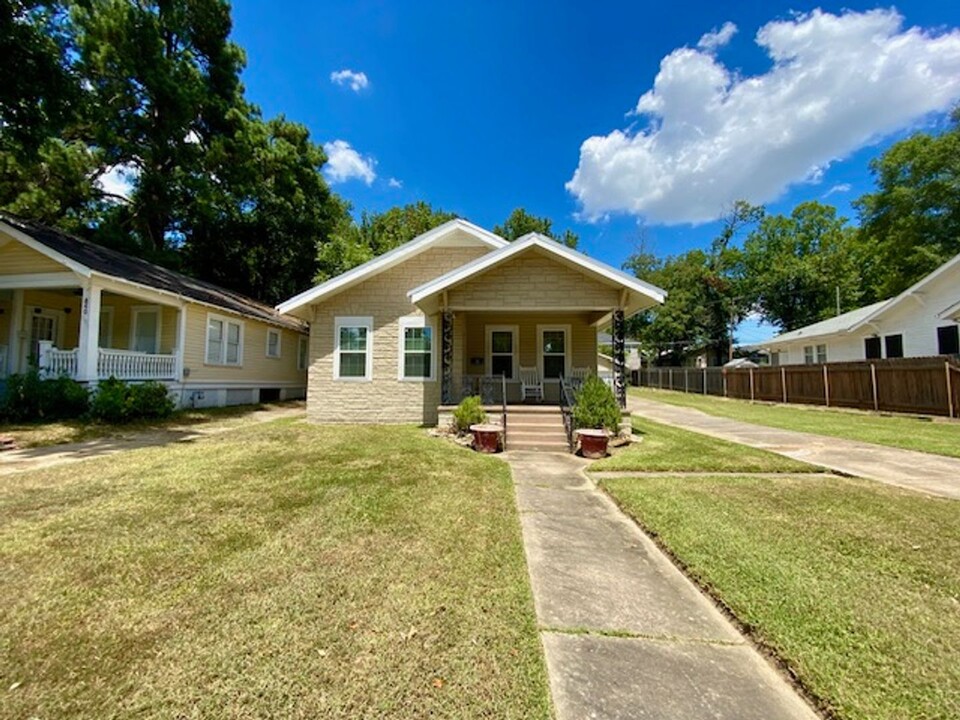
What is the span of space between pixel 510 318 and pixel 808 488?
8846 mm

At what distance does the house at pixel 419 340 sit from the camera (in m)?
12.4

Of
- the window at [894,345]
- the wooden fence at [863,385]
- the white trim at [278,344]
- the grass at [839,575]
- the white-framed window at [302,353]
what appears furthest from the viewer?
the white-framed window at [302,353]

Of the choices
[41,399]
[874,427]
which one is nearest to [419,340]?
[41,399]

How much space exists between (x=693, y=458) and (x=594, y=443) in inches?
66.5

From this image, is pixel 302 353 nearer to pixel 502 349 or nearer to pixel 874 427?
pixel 502 349

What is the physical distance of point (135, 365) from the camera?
12750 mm

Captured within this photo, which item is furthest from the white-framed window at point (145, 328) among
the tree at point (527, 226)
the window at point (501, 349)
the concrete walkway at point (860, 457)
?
the tree at point (527, 226)

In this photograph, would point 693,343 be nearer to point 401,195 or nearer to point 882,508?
point 401,195

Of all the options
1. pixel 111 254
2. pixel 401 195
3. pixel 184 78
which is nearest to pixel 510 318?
pixel 111 254

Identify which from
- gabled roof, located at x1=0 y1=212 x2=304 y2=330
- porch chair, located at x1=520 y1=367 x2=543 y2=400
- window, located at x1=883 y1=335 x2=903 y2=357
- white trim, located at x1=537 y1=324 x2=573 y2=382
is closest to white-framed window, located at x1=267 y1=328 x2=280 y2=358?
gabled roof, located at x1=0 y1=212 x2=304 y2=330

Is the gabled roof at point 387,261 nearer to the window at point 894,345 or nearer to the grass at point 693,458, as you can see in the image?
the grass at point 693,458

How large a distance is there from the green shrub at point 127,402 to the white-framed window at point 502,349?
899cm

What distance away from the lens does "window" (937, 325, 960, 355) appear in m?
16.8

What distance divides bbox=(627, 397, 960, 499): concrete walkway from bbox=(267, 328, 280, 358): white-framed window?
16.1m
